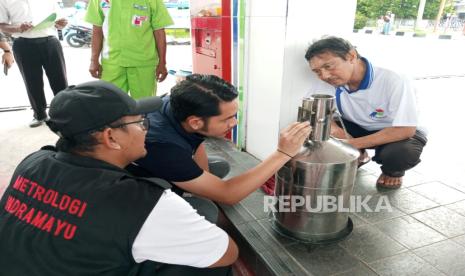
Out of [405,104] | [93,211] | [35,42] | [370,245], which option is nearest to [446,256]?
[370,245]

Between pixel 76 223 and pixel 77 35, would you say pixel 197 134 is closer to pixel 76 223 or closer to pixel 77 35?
pixel 76 223

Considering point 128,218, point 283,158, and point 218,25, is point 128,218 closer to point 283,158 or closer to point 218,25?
point 283,158

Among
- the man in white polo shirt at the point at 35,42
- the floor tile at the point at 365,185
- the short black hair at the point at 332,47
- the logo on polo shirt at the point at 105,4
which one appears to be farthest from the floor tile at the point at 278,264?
the man in white polo shirt at the point at 35,42

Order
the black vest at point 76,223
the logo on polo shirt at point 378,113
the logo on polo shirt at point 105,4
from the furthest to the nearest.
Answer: the logo on polo shirt at point 105,4 < the logo on polo shirt at point 378,113 < the black vest at point 76,223

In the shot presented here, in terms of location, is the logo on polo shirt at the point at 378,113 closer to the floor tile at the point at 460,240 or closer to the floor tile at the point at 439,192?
the floor tile at the point at 439,192

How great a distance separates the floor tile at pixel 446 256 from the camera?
1.57 metres

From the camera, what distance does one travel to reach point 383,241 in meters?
1.77

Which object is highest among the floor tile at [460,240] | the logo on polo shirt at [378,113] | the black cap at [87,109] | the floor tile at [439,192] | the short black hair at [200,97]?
the black cap at [87,109]

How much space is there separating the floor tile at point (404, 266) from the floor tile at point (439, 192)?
2.33 feet

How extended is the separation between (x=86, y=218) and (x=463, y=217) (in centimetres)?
206

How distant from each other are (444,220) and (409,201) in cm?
24

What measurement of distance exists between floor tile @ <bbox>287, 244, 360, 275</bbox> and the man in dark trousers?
17.3 inches

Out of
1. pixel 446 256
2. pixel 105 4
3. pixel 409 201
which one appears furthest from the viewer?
pixel 105 4

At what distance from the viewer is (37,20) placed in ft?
11.7
